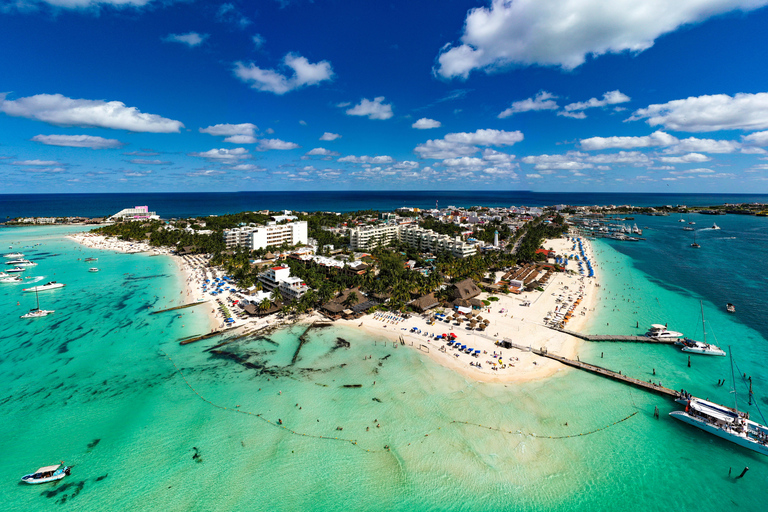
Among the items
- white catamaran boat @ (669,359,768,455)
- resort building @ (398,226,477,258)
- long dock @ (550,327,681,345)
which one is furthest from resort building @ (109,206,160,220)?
white catamaran boat @ (669,359,768,455)

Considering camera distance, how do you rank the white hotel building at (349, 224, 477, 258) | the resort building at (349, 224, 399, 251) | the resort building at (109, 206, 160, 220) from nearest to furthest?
the white hotel building at (349, 224, 477, 258) → the resort building at (349, 224, 399, 251) → the resort building at (109, 206, 160, 220)

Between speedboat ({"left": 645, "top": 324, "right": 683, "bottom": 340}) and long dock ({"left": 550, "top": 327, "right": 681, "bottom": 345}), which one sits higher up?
speedboat ({"left": 645, "top": 324, "right": 683, "bottom": 340})

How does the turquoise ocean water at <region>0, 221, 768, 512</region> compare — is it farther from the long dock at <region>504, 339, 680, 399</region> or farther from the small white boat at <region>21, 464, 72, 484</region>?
the long dock at <region>504, 339, 680, 399</region>

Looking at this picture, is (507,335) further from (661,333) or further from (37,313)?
(37,313)

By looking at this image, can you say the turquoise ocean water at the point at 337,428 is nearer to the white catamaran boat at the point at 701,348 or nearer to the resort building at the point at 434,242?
the white catamaran boat at the point at 701,348

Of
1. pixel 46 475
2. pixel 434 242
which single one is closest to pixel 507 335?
pixel 46 475

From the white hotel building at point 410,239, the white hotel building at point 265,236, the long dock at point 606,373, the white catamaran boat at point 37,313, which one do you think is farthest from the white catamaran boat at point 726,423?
the white hotel building at point 265,236

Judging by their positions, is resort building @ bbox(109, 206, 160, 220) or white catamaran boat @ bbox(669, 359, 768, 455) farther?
resort building @ bbox(109, 206, 160, 220)
